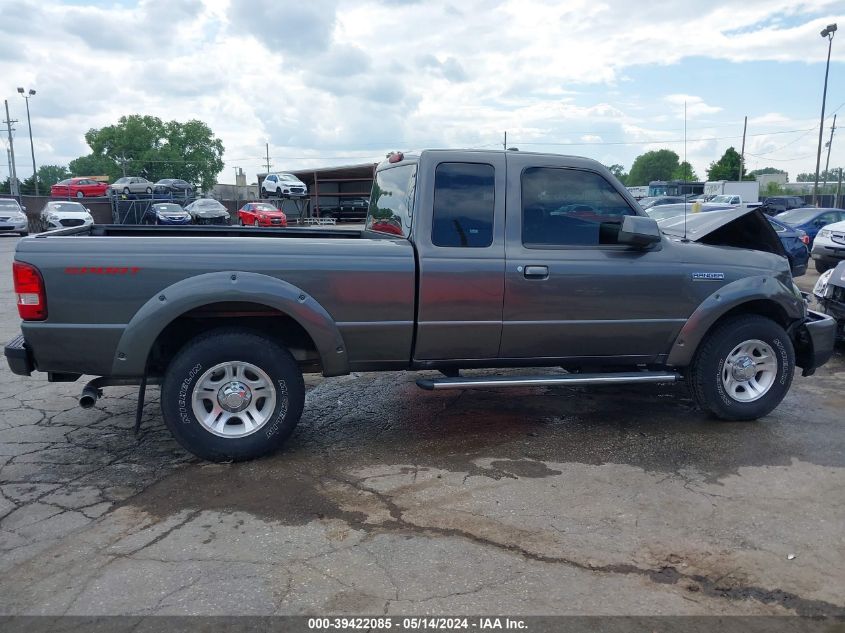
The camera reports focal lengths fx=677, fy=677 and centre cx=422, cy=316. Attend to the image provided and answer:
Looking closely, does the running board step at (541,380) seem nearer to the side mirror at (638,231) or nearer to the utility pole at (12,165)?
the side mirror at (638,231)

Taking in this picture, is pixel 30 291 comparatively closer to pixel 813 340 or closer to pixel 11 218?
pixel 813 340

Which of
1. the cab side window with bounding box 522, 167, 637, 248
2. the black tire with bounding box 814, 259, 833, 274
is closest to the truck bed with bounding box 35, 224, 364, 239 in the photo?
the cab side window with bounding box 522, 167, 637, 248

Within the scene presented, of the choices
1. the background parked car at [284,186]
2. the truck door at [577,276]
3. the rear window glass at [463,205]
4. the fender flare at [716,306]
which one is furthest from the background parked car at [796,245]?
the background parked car at [284,186]

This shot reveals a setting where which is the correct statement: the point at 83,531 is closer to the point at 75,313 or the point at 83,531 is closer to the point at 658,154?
the point at 75,313

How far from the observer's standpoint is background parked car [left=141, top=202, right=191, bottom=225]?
30.3 m

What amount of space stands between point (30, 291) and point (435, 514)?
105 inches

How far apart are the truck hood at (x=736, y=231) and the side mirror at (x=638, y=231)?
0.75m

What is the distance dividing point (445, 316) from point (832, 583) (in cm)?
250

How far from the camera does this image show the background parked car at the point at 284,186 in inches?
1463

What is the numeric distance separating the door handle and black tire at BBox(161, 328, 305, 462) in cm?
165

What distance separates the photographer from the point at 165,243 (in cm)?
411

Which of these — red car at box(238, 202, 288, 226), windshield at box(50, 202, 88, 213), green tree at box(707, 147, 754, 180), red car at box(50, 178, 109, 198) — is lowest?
red car at box(238, 202, 288, 226)

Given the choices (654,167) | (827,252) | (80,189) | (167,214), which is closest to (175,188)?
(80,189)

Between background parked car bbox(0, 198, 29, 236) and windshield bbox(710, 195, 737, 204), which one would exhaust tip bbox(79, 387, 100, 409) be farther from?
windshield bbox(710, 195, 737, 204)
